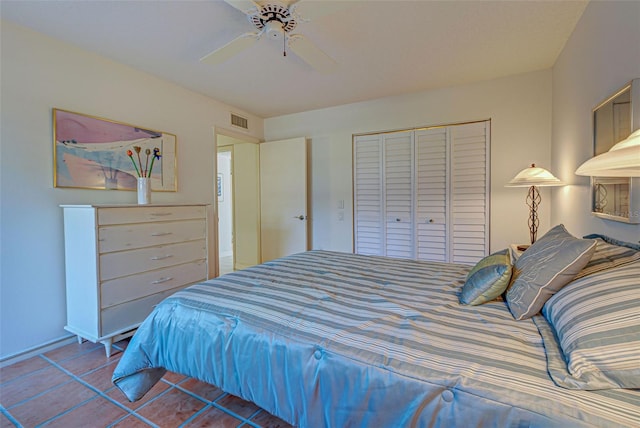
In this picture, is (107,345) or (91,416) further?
(107,345)

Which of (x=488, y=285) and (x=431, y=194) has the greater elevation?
(x=431, y=194)

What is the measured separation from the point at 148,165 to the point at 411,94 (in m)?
3.01

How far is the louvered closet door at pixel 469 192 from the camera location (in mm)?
3125

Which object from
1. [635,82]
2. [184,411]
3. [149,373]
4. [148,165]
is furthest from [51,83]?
[635,82]

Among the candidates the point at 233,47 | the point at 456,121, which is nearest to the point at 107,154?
the point at 233,47

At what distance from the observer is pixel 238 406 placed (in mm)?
1569

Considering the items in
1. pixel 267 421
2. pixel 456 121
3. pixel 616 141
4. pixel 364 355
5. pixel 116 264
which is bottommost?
pixel 267 421

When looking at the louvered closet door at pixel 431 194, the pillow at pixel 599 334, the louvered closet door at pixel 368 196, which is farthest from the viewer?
the louvered closet door at pixel 368 196

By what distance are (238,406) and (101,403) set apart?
0.78 metres

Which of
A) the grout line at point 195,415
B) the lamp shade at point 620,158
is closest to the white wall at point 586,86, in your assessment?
the lamp shade at point 620,158

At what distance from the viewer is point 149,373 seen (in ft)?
5.08

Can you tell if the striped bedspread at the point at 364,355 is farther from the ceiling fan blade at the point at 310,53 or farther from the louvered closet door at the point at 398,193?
the louvered closet door at the point at 398,193

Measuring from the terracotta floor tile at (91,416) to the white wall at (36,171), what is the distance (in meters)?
0.99

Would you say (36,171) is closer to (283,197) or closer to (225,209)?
(283,197)
